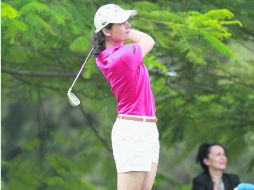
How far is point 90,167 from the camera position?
12.5 meters

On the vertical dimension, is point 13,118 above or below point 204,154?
below

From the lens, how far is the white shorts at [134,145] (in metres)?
5.68

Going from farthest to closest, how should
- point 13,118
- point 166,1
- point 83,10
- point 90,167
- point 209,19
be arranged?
point 13,118
point 90,167
point 166,1
point 83,10
point 209,19

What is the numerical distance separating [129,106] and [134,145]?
0.76 ft

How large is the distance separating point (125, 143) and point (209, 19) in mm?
1833

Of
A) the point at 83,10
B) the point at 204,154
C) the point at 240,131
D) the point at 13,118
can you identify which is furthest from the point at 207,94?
the point at 13,118

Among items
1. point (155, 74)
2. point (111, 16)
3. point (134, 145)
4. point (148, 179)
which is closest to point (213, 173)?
point (155, 74)

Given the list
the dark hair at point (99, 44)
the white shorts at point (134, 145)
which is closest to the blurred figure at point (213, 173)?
the white shorts at point (134, 145)

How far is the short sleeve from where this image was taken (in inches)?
222

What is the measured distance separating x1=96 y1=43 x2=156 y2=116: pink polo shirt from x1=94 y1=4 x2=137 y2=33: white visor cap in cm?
15

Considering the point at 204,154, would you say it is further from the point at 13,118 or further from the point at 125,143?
the point at 13,118

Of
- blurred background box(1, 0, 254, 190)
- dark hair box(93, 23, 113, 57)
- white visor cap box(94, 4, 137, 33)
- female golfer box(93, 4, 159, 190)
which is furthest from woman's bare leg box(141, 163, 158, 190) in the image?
blurred background box(1, 0, 254, 190)

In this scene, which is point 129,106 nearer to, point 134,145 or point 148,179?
point 134,145

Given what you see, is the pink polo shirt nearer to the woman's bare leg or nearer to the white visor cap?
the white visor cap
